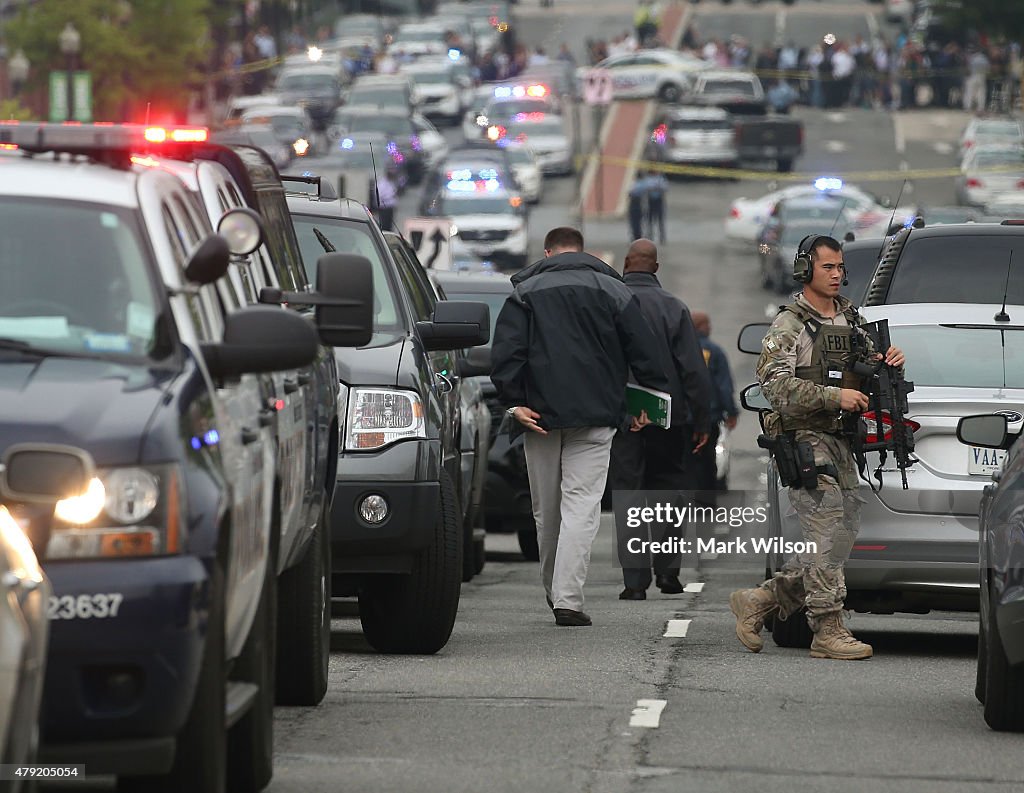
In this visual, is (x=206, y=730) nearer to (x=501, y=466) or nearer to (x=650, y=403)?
(x=650, y=403)

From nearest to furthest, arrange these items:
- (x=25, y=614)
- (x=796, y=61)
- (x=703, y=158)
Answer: (x=25, y=614) → (x=703, y=158) → (x=796, y=61)

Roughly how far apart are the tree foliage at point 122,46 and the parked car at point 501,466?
134 feet

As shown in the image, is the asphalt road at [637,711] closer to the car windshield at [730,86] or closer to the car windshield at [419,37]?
the car windshield at [730,86]

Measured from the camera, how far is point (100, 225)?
21.9 feet

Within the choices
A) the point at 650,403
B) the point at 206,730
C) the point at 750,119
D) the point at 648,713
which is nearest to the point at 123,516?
the point at 206,730

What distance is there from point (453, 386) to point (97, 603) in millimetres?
7125

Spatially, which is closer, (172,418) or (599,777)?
(172,418)

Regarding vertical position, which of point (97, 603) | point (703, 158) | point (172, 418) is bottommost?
point (703, 158)

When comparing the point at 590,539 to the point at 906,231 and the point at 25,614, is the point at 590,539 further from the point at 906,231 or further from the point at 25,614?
the point at 25,614

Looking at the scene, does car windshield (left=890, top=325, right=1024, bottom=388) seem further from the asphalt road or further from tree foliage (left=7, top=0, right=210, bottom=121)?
tree foliage (left=7, top=0, right=210, bottom=121)

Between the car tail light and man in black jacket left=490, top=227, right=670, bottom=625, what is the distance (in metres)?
1.63

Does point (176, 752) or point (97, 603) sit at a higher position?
point (97, 603)

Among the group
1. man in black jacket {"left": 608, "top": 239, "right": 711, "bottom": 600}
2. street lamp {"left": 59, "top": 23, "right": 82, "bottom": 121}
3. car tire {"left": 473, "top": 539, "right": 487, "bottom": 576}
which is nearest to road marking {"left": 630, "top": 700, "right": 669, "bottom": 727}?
man in black jacket {"left": 608, "top": 239, "right": 711, "bottom": 600}

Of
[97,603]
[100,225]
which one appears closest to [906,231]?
[100,225]
